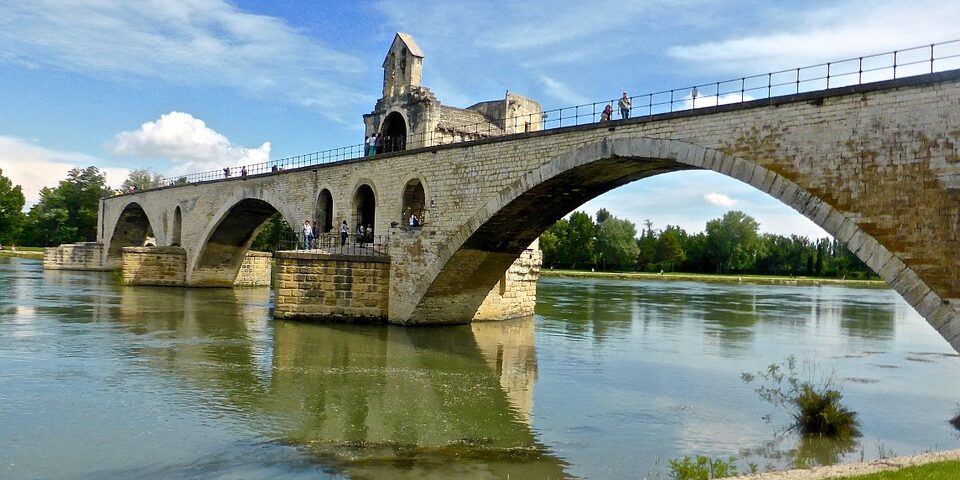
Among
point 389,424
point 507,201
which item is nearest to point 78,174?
point 507,201

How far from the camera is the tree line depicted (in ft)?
260

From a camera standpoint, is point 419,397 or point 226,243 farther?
point 226,243

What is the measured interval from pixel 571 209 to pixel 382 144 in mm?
9824

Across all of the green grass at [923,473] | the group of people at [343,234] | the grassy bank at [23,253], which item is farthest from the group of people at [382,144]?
the grassy bank at [23,253]

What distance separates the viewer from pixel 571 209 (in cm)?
2062

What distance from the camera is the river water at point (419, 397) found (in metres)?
9.32

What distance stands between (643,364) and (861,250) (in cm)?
649

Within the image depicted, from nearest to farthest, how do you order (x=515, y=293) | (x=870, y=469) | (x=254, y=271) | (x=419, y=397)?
(x=870, y=469)
(x=419, y=397)
(x=515, y=293)
(x=254, y=271)

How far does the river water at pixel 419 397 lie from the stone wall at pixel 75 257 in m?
28.3

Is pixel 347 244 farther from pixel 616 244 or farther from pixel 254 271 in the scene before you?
pixel 616 244

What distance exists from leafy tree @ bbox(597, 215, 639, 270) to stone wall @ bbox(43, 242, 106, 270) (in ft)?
162

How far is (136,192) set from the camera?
4850 cm

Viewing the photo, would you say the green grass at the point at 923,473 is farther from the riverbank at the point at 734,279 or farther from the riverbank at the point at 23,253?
the riverbank at the point at 23,253

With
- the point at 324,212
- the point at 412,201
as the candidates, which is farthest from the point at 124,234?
the point at 412,201
